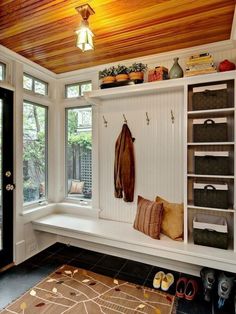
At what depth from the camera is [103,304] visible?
1957 mm

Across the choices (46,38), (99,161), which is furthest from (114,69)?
(99,161)

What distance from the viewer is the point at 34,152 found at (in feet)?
9.94

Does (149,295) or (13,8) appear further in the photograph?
(149,295)

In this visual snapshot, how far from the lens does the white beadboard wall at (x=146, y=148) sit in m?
2.56

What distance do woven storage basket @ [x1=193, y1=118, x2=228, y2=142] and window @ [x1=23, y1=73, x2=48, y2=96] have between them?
86.0 inches

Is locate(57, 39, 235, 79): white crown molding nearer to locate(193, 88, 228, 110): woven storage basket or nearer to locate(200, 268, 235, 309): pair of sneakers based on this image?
locate(193, 88, 228, 110): woven storage basket

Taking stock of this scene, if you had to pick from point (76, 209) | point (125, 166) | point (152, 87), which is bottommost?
point (76, 209)

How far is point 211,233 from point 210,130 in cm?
102

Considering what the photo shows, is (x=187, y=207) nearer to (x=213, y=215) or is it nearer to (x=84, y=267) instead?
(x=213, y=215)

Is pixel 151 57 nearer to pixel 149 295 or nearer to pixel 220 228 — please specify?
pixel 220 228

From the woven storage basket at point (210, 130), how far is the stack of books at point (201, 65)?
49 centimetres

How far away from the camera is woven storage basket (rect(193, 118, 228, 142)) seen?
211cm

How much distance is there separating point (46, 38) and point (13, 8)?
18.5 inches

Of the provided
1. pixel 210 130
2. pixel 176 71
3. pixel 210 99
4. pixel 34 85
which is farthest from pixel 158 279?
pixel 34 85
